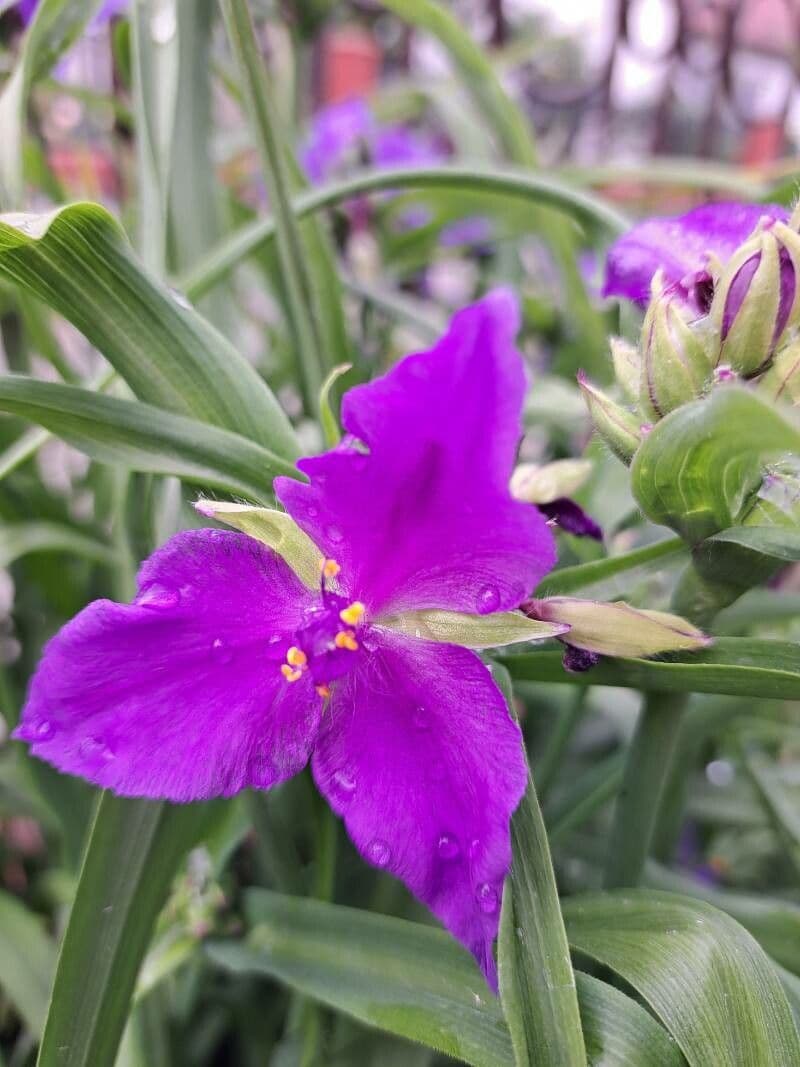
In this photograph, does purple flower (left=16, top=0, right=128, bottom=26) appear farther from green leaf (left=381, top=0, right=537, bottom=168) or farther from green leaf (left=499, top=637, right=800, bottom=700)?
green leaf (left=499, top=637, right=800, bottom=700)

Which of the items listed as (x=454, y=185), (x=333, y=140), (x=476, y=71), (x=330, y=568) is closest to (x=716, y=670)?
(x=330, y=568)

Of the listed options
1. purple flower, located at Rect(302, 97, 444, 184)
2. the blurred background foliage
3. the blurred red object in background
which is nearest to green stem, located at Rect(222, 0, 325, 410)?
the blurred background foliage

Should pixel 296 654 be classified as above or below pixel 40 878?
above

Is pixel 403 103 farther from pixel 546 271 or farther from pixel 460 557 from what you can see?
pixel 460 557

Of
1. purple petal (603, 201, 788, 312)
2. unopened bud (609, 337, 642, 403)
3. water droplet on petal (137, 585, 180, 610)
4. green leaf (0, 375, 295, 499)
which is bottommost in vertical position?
water droplet on petal (137, 585, 180, 610)

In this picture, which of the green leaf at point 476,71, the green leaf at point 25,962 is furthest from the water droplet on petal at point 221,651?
the green leaf at point 476,71

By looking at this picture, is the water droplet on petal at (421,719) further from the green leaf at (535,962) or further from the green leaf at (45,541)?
the green leaf at (45,541)

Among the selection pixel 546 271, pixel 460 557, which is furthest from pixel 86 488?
pixel 546 271

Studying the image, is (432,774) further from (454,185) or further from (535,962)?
(454,185)
